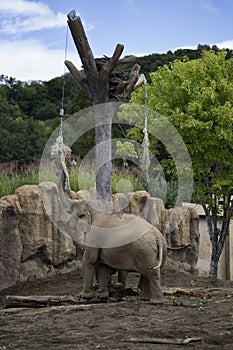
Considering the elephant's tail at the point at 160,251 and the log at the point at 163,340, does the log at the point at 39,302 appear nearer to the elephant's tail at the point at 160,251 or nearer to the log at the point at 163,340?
the elephant's tail at the point at 160,251

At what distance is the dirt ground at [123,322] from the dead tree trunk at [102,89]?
1.57m

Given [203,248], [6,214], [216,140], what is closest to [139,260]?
[6,214]

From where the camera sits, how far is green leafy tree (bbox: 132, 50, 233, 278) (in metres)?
10.5

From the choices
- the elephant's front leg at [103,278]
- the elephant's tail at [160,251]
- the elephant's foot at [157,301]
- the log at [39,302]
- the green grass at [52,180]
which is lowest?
the log at [39,302]

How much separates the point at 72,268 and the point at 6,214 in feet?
5.54

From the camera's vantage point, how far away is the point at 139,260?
24.0 ft

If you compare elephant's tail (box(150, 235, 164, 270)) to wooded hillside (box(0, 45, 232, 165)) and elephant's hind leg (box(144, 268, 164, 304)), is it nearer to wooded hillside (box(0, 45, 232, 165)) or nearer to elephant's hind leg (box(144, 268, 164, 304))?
elephant's hind leg (box(144, 268, 164, 304))

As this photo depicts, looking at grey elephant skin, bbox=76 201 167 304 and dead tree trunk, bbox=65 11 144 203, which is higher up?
dead tree trunk, bbox=65 11 144 203

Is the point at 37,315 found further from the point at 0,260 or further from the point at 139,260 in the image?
the point at 0,260

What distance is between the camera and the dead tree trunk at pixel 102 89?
27.3 ft

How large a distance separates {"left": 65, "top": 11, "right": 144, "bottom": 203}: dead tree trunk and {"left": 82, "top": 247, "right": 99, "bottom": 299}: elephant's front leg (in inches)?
43.0

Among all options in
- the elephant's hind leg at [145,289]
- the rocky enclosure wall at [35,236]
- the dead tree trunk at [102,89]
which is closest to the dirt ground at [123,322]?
the elephant's hind leg at [145,289]

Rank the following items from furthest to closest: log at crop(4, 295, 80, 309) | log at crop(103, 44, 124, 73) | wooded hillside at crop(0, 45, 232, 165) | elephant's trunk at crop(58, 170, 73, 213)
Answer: wooded hillside at crop(0, 45, 232, 165) < elephant's trunk at crop(58, 170, 73, 213) < log at crop(103, 44, 124, 73) < log at crop(4, 295, 80, 309)

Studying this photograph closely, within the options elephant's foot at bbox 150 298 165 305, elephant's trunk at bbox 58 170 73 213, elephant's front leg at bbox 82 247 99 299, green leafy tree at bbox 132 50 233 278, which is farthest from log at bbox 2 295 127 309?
green leafy tree at bbox 132 50 233 278
